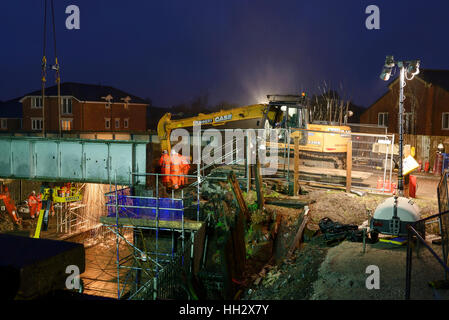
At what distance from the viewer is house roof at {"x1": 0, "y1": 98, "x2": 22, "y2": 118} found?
52.6 m

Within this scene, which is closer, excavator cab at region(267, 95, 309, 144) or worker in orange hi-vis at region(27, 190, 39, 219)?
excavator cab at region(267, 95, 309, 144)

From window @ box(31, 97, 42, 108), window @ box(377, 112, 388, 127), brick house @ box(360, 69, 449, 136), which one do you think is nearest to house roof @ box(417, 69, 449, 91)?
brick house @ box(360, 69, 449, 136)

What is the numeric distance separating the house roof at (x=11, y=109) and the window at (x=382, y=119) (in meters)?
47.6

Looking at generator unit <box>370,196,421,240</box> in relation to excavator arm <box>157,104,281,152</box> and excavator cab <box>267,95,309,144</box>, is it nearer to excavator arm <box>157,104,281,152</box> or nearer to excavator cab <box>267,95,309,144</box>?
excavator arm <box>157,104,281,152</box>

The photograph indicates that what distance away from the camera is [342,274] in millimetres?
7512

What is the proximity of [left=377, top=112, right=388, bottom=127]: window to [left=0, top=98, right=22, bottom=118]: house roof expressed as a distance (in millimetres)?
47588

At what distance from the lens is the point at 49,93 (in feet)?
151

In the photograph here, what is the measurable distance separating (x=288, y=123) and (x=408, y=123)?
19684 millimetres

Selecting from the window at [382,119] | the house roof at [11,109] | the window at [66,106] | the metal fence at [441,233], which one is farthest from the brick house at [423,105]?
the house roof at [11,109]

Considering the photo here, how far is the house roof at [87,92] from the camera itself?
45844 millimetres

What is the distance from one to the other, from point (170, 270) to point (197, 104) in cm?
7278

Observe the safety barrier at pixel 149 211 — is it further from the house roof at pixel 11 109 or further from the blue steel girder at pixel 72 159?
the house roof at pixel 11 109
